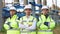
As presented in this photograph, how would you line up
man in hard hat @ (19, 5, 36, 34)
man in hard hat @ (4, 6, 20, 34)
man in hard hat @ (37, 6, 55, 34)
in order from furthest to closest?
man in hard hat @ (4, 6, 20, 34) < man in hard hat @ (37, 6, 55, 34) < man in hard hat @ (19, 5, 36, 34)

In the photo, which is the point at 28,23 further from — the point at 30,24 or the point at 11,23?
the point at 11,23

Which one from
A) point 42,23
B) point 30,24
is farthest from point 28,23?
point 42,23

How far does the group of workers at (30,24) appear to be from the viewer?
218 inches

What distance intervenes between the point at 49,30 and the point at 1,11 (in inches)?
264

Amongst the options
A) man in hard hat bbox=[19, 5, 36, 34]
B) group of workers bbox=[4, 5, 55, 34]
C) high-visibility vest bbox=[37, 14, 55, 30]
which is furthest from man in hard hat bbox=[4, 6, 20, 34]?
high-visibility vest bbox=[37, 14, 55, 30]

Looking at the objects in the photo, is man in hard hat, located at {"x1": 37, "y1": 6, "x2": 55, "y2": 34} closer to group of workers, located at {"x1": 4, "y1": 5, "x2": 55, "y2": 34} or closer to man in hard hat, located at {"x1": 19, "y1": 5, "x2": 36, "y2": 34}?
group of workers, located at {"x1": 4, "y1": 5, "x2": 55, "y2": 34}

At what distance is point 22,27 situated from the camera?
559 centimetres

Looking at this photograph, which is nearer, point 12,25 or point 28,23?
point 28,23

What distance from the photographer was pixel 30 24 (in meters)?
5.52

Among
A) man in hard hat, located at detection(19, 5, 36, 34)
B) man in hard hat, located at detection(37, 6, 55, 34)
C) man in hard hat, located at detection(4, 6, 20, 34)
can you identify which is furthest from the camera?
man in hard hat, located at detection(4, 6, 20, 34)

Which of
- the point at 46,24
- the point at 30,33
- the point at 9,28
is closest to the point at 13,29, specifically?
the point at 9,28

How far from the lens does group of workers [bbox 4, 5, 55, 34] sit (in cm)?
553

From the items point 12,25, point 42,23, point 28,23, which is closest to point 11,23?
point 12,25

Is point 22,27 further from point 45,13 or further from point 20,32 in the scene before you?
point 45,13
